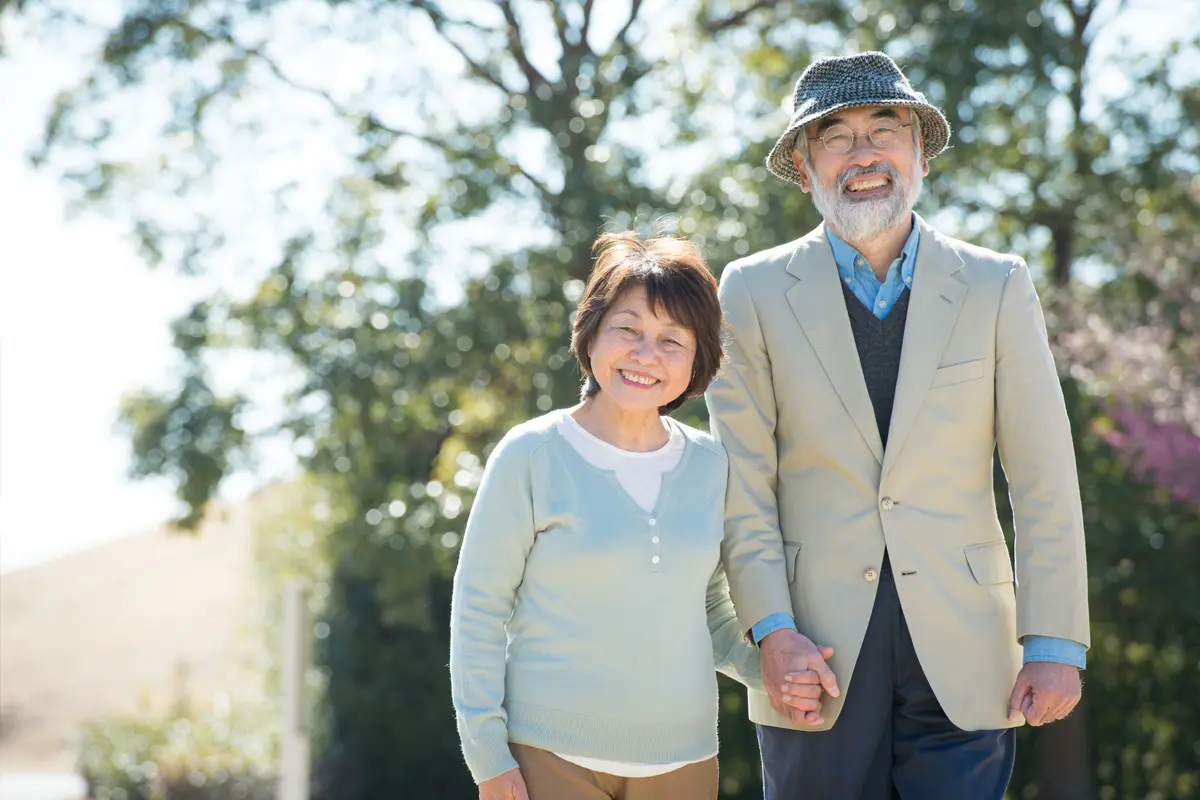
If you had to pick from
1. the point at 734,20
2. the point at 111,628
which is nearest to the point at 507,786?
the point at 734,20

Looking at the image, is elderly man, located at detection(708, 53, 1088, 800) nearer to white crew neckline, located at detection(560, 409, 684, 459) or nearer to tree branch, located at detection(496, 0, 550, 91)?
white crew neckline, located at detection(560, 409, 684, 459)

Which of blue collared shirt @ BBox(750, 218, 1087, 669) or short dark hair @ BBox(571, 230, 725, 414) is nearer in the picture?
short dark hair @ BBox(571, 230, 725, 414)

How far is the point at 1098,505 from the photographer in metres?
7.67

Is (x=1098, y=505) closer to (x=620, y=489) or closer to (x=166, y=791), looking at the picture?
(x=620, y=489)

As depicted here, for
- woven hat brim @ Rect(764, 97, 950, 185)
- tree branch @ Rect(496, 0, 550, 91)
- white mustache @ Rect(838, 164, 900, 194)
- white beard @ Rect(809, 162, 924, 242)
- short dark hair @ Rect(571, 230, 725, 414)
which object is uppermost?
tree branch @ Rect(496, 0, 550, 91)

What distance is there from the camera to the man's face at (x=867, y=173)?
8.66 feet

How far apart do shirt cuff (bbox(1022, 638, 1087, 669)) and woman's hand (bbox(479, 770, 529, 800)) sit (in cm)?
94

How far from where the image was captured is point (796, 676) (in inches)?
96.8

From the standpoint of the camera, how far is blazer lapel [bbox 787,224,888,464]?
2588 mm

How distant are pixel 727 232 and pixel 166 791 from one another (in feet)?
19.8

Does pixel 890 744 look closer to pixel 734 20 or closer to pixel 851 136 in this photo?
pixel 851 136

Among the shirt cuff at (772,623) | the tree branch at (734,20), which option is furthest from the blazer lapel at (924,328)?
the tree branch at (734,20)

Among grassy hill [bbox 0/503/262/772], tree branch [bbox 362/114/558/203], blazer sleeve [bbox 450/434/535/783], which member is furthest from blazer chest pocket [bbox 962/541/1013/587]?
grassy hill [bbox 0/503/262/772]

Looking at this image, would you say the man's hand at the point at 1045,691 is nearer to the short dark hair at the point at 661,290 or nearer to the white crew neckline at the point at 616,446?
the white crew neckline at the point at 616,446
